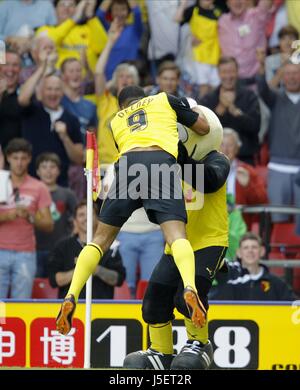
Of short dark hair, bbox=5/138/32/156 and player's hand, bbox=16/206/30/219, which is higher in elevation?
short dark hair, bbox=5/138/32/156

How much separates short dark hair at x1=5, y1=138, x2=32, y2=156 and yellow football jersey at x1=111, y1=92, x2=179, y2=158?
3958 mm

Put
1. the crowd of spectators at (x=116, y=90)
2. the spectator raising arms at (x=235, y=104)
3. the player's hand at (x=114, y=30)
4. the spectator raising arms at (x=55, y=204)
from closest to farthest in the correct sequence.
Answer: the crowd of spectators at (x=116, y=90), the spectator raising arms at (x=55, y=204), the spectator raising arms at (x=235, y=104), the player's hand at (x=114, y=30)

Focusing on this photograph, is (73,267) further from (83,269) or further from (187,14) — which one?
(187,14)

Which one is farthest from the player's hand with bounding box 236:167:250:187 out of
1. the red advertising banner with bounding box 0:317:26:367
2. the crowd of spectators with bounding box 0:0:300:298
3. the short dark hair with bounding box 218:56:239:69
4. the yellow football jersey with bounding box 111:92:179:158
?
the yellow football jersey with bounding box 111:92:179:158

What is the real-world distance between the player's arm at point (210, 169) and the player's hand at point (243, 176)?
13.3 feet

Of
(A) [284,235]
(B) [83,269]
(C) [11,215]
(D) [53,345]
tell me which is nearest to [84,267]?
(B) [83,269]

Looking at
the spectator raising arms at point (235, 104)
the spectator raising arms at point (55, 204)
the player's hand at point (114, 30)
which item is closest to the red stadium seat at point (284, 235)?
the spectator raising arms at point (235, 104)

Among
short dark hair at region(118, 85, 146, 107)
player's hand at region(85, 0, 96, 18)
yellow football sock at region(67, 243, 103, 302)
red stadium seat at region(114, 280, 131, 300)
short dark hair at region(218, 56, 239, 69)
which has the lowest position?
red stadium seat at region(114, 280, 131, 300)

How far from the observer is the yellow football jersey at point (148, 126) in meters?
8.62

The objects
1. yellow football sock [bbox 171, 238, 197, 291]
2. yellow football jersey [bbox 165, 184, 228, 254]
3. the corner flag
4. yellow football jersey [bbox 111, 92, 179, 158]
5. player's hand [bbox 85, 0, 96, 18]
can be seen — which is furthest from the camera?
player's hand [bbox 85, 0, 96, 18]

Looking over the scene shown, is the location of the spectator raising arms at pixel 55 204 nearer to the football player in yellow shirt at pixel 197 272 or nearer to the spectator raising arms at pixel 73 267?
the spectator raising arms at pixel 73 267

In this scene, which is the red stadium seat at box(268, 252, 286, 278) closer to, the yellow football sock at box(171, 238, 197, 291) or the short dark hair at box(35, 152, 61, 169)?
the short dark hair at box(35, 152, 61, 169)

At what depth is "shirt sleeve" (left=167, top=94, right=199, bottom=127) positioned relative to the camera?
8.70m
